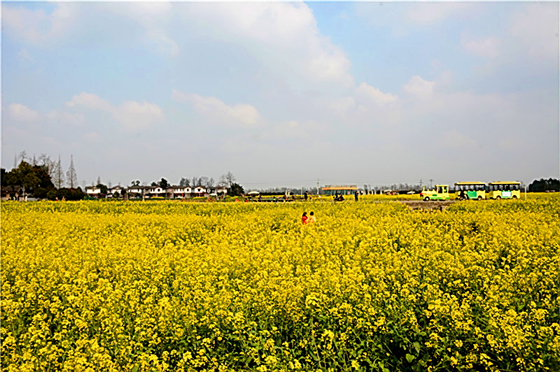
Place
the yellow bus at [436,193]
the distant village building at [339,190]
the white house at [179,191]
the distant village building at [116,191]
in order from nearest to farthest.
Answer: the yellow bus at [436,193] → the distant village building at [339,190] → the distant village building at [116,191] → the white house at [179,191]

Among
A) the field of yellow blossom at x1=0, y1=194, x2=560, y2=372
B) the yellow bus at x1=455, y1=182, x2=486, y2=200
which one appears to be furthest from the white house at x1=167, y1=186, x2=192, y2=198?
the field of yellow blossom at x1=0, y1=194, x2=560, y2=372

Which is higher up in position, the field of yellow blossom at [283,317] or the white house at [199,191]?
the white house at [199,191]

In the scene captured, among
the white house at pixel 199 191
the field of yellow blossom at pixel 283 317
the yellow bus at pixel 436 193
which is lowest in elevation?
the field of yellow blossom at pixel 283 317

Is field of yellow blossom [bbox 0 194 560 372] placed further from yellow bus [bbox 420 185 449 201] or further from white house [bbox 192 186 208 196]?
white house [bbox 192 186 208 196]

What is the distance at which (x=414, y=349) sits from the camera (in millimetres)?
4484

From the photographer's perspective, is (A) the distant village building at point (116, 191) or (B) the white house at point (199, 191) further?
(B) the white house at point (199, 191)

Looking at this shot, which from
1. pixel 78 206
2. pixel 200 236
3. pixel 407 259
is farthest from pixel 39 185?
pixel 407 259

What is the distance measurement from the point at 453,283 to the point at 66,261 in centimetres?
735

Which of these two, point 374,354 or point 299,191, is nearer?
point 374,354

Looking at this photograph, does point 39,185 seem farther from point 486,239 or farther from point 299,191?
point 486,239

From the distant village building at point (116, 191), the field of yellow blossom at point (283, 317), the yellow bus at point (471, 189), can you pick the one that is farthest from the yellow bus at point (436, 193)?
the distant village building at point (116, 191)

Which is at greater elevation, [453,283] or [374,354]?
[453,283]

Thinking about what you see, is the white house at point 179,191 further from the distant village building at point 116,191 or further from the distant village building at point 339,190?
the distant village building at point 339,190

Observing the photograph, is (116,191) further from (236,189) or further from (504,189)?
(504,189)
